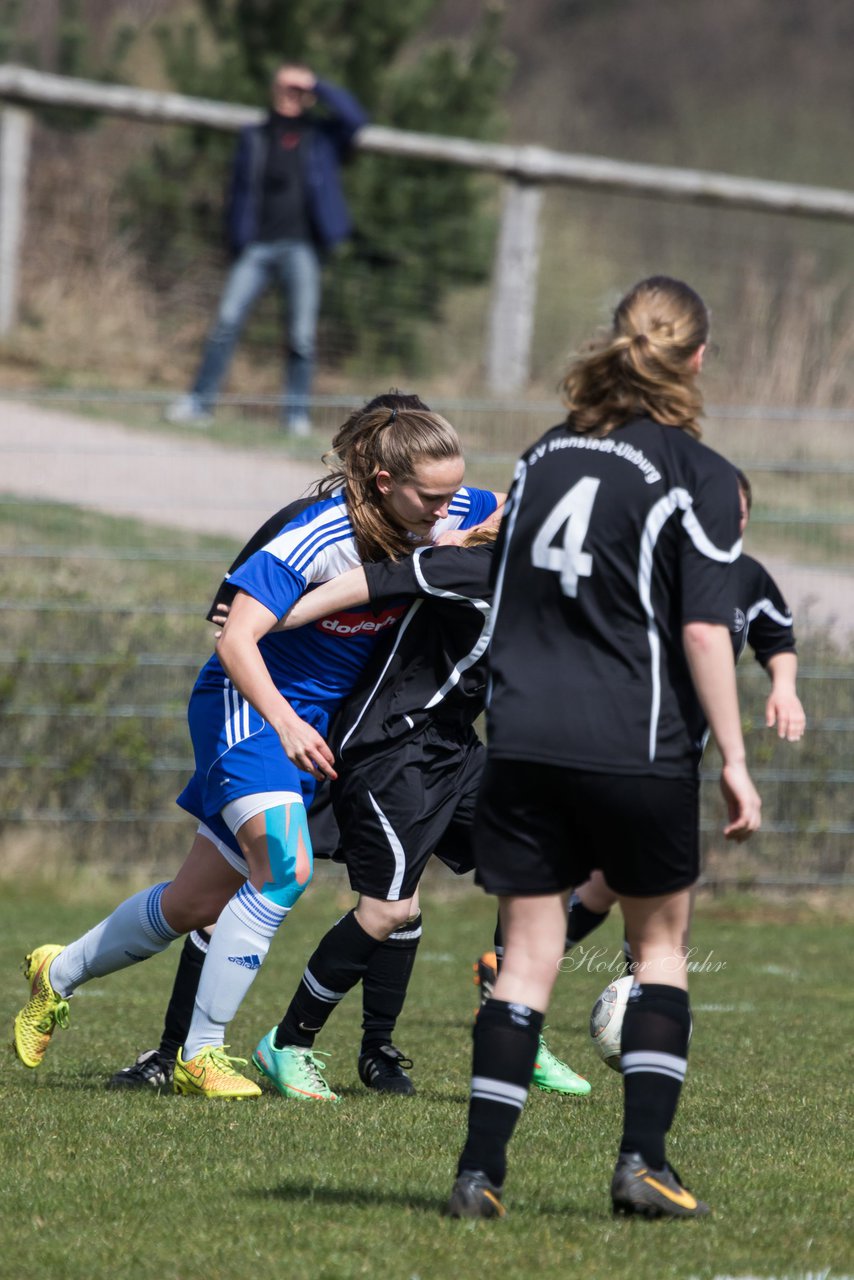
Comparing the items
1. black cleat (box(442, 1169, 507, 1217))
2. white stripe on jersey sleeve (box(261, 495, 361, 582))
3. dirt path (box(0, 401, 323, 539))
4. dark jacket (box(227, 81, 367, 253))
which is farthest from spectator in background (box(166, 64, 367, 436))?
black cleat (box(442, 1169, 507, 1217))

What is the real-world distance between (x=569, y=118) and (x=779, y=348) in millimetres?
24609

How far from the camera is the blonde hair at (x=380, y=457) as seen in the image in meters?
4.65

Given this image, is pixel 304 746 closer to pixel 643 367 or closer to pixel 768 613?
pixel 768 613

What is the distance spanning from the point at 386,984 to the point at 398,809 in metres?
0.65

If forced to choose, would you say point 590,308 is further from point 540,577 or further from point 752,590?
point 540,577

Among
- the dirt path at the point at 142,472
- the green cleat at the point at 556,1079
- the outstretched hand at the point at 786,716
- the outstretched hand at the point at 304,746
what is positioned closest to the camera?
the outstretched hand at the point at 786,716

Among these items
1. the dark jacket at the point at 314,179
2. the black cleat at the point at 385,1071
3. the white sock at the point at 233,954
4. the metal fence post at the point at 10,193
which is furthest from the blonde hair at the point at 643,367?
the metal fence post at the point at 10,193

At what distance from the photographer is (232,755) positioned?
15.8ft

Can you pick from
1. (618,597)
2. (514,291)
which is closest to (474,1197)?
(618,597)

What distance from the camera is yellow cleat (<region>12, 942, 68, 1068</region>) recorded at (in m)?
5.05

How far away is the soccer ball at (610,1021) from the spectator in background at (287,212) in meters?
9.51

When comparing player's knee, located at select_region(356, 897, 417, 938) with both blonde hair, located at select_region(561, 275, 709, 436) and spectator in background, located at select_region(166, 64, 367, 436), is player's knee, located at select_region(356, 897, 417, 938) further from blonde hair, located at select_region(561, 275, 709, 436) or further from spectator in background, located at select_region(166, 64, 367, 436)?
spectator in background, located at select_region(166, 64, 367, 436)

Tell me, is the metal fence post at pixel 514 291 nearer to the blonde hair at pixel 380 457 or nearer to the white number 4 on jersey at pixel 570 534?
the blonde hair at pixel 380 457

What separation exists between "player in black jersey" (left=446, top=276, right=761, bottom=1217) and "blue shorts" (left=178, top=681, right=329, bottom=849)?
1323mm
